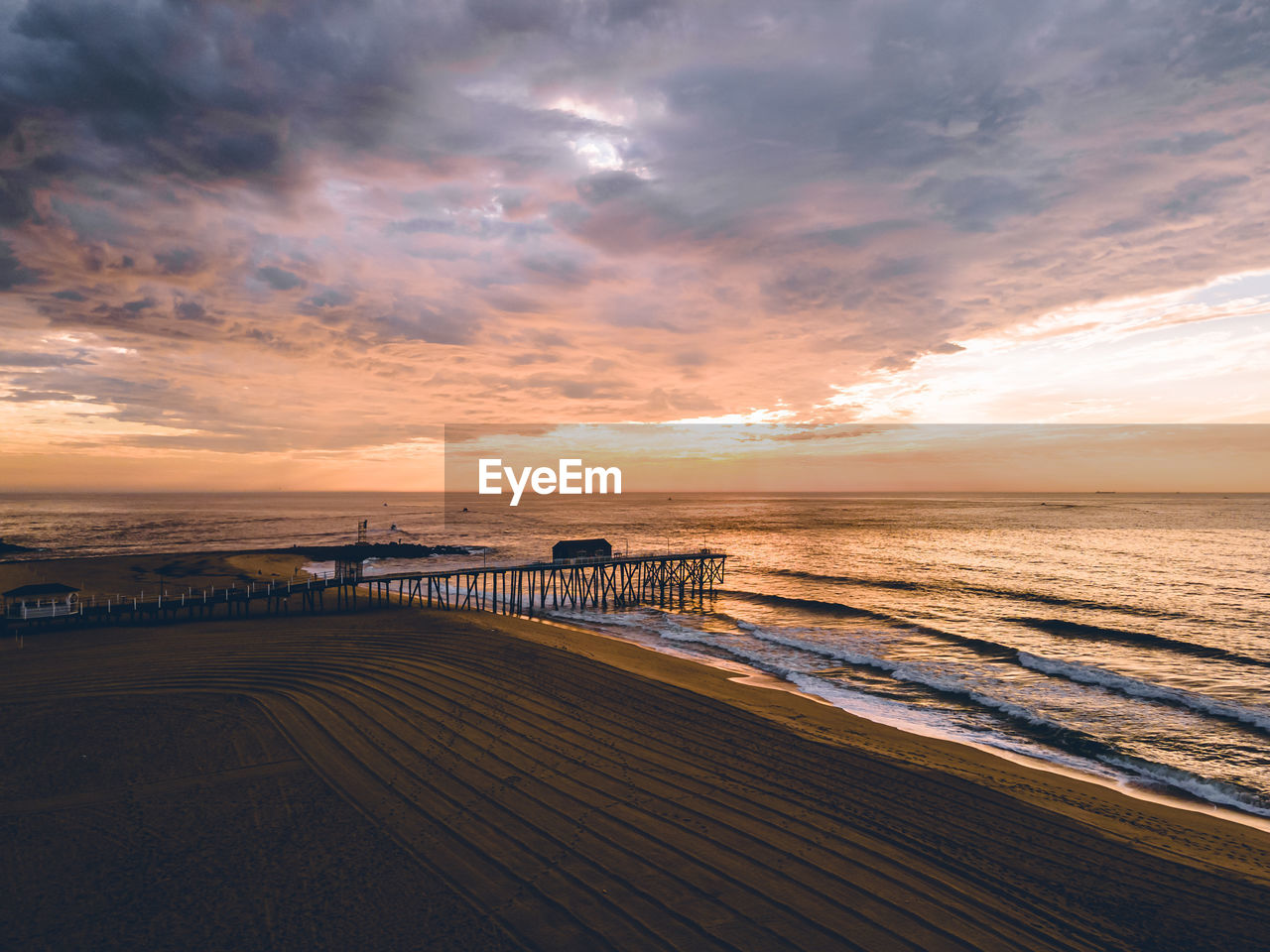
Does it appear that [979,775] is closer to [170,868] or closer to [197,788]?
[170,868]

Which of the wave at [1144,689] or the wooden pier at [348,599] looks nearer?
the wave at [1144,689]

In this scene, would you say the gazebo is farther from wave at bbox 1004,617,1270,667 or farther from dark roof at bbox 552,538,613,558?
wave at bbox 1004,617,1270,667

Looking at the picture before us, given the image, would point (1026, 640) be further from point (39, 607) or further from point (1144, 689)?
point (39, 607)

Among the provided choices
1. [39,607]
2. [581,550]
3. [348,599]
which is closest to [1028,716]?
[581,550]

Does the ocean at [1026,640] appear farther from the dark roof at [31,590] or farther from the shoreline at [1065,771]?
the dark roof at [31,590]

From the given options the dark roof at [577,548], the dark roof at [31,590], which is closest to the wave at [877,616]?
the dark roof at [577,548]

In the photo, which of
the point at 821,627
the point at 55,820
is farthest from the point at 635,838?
the point at 821,627
